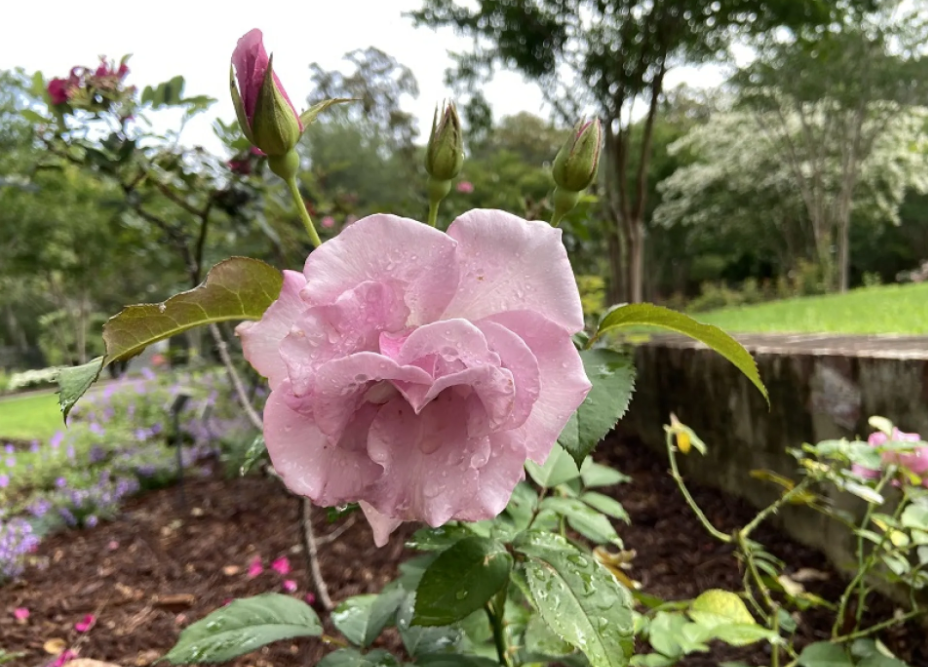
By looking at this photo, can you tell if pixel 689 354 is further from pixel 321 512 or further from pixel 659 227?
pixel 659 227

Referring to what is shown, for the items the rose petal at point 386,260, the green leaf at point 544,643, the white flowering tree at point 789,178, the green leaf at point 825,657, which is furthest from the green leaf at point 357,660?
the white flowering tree at point 789,178

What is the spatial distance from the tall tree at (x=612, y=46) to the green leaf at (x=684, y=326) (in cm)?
554

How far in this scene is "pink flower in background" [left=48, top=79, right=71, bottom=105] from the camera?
1508 millimetres

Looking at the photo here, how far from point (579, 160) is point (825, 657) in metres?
1.12

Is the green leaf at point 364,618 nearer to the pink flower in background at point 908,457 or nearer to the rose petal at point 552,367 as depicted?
the rose petal at point 552,367

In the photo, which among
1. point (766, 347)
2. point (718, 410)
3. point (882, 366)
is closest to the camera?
point (882, 366)

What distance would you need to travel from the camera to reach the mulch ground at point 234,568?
5.63ft

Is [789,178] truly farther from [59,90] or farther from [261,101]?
[261,101]

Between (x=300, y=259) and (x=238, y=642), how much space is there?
205 cm

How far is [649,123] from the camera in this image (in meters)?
6.49

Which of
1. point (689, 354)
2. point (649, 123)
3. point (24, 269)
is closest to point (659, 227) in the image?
point (649, 123)

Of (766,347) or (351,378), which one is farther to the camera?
(766,347)

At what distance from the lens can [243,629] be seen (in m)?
0.83

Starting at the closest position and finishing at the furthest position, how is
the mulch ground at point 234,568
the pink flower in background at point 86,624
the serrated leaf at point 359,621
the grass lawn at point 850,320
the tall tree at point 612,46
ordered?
the serrated leaf at point 359,621 < the mulch ground at point 234,568 < the pink flower in background at point 86,624 < the grass lawn at point 850,320 < the tall tree at point 612,46
